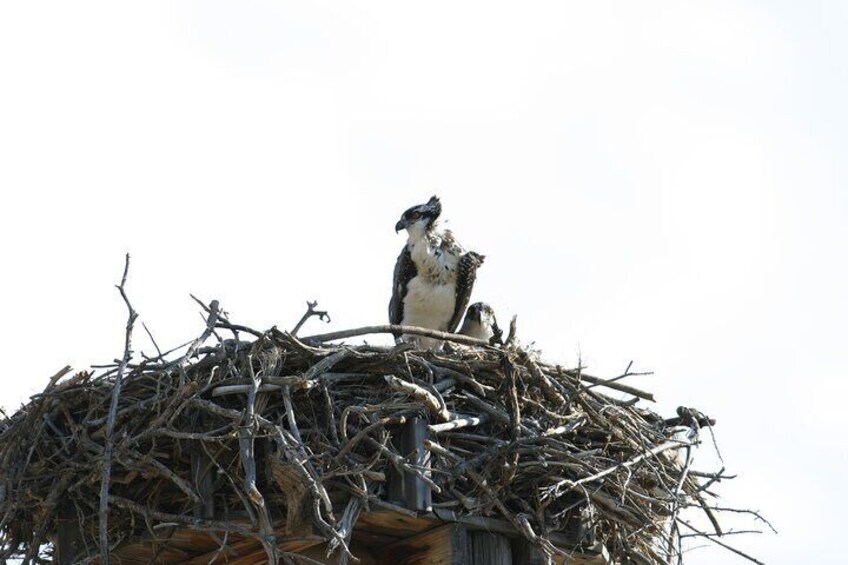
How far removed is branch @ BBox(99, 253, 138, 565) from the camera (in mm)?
5258

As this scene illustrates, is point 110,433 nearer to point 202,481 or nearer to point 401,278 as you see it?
point 202,481

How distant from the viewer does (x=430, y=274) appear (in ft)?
28.1

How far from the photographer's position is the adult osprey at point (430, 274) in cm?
857

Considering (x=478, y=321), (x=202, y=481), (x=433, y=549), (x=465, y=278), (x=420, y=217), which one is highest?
(x=420, y=217)

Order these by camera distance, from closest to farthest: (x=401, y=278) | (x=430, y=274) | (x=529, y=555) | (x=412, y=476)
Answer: (x=412, y=476) < (x=529, y=555) < (x=430, y=274) < (x=401, y=278)

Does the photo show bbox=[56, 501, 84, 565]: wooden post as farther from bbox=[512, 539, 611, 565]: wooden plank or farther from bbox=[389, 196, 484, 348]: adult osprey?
bbox=[389, 196, 484, 348]: adult osprey

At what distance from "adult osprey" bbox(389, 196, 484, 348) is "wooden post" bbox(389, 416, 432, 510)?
293 cm

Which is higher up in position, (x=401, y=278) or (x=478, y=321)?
(x=401, y=278)

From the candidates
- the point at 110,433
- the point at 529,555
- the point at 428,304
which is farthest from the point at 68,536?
the point at 428,304

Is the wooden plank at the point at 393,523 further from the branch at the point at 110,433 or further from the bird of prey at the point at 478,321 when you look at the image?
the bird of prey at the point at 478,321

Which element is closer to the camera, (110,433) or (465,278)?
(110,433)

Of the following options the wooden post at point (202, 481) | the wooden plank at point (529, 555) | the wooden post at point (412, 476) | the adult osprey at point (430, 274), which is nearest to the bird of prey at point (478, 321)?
the adult osprey at point (430, 274)

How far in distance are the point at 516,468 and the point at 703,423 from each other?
1481 mm

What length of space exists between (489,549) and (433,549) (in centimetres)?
22
